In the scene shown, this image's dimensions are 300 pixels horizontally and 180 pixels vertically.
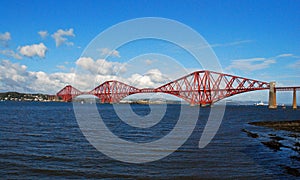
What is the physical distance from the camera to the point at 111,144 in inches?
749

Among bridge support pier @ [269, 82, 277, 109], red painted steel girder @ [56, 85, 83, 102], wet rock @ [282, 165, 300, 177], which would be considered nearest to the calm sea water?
wet rock @ [282, 165, 300, 177]

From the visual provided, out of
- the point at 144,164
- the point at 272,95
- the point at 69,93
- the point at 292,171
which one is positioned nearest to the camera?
the point at 292,171

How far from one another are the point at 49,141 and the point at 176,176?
451 inches

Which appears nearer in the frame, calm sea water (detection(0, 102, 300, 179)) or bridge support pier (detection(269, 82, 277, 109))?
calm sea water (detection(0, 102, 300, 179))

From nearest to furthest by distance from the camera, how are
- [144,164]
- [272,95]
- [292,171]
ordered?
1. [292,171]
2. [144,164]
3. [272,95]

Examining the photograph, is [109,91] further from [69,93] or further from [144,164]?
[144,164]

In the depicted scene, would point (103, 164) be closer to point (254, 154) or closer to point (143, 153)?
point (143, 153)

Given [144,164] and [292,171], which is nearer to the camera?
[292,171]

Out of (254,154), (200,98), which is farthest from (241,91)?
(254,154)

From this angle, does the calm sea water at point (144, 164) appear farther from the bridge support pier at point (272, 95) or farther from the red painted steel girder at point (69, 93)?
the red painted steel girder at point (69, 93)

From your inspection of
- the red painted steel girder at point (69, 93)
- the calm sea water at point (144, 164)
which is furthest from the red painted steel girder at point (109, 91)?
the calm sea water at point (144, 164)

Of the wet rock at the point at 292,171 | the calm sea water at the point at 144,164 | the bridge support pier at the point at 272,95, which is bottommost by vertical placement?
the calm sea water at the point at 144,164

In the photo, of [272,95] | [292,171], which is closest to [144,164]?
[292,171]

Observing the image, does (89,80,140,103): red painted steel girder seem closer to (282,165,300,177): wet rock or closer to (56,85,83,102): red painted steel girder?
(56,85,83,102): red painted steel girder
